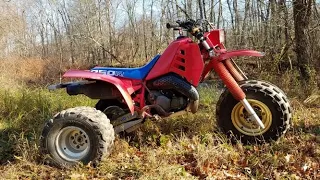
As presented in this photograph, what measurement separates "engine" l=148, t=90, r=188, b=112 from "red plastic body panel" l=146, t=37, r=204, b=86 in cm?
23

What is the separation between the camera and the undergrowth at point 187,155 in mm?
3518

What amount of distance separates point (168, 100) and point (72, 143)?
1.23 metres

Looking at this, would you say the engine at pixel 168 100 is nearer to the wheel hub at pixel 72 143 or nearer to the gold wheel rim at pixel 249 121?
the gold wheel rim at pixel 249 121

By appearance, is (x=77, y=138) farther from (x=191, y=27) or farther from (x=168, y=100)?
(x=191, y=27)

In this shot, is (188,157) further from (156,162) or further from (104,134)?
(104,134)

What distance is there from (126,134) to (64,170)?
44.0 inches

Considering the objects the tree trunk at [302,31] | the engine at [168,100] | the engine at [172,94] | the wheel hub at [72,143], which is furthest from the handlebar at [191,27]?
the tree trunk at [302,31]

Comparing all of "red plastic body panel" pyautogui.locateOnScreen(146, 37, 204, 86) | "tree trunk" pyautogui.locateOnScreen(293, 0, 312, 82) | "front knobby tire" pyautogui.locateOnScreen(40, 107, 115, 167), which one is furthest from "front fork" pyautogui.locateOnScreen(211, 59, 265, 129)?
"tree trunk" pyautogui.locateOnScreen(293, 0, 312, 82)

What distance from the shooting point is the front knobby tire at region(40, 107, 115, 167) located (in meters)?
3.77

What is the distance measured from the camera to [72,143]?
403cm

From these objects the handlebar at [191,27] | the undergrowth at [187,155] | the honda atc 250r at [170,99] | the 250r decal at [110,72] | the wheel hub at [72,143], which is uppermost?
the handlebar at [191,27]

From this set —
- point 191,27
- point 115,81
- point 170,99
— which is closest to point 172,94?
point 170,99

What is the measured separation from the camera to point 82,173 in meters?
3.65

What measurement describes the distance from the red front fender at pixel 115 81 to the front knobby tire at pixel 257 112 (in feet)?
3.61
